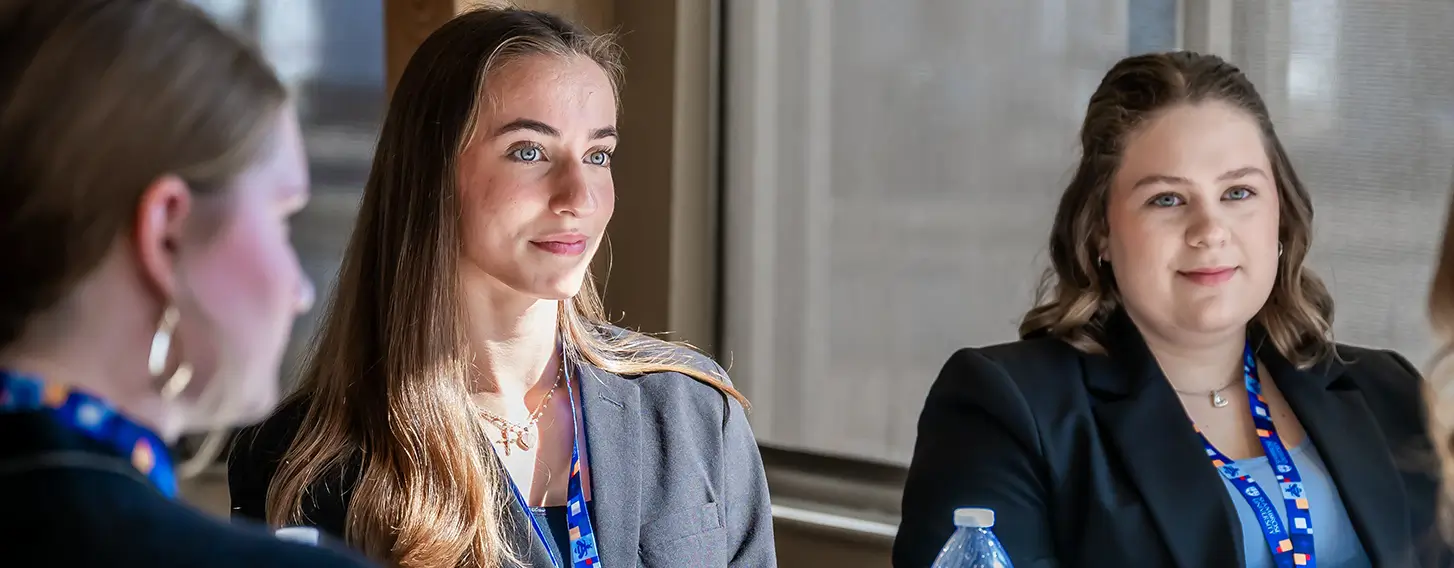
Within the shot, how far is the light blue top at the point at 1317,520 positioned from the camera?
2043 mm

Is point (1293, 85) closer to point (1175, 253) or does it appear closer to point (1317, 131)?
point (1317, 131)

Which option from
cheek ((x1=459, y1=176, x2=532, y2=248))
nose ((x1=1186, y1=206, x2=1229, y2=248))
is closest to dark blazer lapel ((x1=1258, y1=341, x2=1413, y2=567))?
nose ((x1=1186, y1=206, x2=1229, y2=248))

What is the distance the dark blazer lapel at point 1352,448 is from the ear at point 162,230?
71.0 inches

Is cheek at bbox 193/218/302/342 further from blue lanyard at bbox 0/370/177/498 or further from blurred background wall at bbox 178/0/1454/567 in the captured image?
blurred background wall at bbox 178/0/1454/567

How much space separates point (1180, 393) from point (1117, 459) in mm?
194

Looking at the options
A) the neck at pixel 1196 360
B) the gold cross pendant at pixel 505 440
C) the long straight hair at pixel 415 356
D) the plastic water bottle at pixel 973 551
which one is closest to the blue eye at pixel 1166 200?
the neck at pixel 1196 360

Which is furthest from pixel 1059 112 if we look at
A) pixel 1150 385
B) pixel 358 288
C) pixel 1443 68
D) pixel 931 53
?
pixel 358 288

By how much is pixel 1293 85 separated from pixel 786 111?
4.20ft

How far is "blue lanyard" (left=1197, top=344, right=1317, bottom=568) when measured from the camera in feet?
6.68

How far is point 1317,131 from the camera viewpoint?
8.77 feet

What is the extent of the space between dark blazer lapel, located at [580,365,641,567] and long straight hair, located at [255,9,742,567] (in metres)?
0.15

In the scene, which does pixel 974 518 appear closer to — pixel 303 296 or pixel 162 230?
pixel 303 296

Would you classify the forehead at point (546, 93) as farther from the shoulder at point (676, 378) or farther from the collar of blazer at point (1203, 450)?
the collar of blazer at point (1203, 450)

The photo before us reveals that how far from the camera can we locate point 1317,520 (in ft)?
6.83
